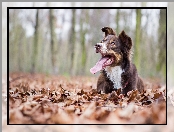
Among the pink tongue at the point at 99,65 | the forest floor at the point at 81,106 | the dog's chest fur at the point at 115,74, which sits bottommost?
the forest floor at the point at 81,106

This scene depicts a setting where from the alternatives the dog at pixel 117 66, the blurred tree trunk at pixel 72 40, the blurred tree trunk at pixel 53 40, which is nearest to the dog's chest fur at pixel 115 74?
the dog at pixel 117 66

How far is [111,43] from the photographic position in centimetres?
539

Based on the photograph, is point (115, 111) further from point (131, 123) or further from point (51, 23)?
point (51, 23)

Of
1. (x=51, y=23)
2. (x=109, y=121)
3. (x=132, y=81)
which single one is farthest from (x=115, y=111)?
(x=51, y=23)

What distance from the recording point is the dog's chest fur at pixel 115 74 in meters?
5.42

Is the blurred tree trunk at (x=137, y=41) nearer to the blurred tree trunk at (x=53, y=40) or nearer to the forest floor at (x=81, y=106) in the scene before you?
the forest floor at (x=81, y=106)

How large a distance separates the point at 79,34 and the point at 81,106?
1034 mm

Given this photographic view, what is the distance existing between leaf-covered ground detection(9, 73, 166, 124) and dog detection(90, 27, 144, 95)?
0.10 m

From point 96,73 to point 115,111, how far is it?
0.55 m

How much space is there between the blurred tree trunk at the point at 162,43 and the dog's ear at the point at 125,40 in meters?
0.34

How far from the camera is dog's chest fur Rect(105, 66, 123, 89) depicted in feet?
17.8

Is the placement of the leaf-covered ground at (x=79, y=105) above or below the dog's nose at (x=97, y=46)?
below

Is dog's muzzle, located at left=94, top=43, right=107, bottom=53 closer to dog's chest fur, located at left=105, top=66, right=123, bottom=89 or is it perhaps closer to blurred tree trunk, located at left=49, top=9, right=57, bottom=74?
dog's chest fur, located at left=105, top=66, right=123, bottom=89

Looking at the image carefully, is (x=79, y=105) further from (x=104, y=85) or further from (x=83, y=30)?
(x=83, y=30)
